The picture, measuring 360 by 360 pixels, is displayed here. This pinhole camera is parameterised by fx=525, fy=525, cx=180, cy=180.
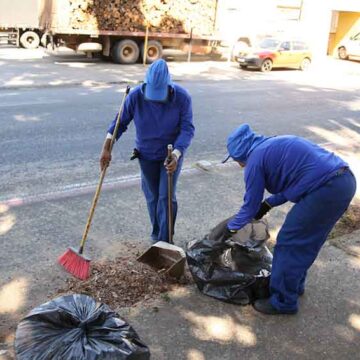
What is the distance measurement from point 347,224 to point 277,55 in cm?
1691

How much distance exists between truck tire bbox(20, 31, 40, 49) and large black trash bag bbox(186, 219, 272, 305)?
2010 cm

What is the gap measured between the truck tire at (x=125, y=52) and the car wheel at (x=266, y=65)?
16.4 ft

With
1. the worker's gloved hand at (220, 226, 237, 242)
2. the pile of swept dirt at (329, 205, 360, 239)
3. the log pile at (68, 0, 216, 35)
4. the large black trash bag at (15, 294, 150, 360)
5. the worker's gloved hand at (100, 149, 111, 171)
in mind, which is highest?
the log pile at (68, 0, 216, 35)

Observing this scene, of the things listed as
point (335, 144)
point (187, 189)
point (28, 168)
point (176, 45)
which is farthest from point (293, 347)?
point (176, 45)

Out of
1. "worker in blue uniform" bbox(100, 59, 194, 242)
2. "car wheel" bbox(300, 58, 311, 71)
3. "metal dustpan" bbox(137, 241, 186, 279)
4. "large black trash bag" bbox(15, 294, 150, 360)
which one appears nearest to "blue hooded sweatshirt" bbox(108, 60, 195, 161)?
"worker in blue uniform" bbox(100, 59, 194, 242)

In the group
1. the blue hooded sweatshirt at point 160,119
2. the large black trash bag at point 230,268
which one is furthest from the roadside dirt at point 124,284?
the blue hooded sweatshirt at point 160,119

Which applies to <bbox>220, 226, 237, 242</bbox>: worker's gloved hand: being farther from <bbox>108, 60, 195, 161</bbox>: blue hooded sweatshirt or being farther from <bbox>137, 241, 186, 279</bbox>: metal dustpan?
<bbox>108, 60, 195, 161</bbox>: blue hooded sweatshirt

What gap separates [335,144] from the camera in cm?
918

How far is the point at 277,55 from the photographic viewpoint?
70.0 ft

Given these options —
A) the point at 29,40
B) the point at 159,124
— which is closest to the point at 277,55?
the point at 29,40

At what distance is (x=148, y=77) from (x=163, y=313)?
1.75 meters

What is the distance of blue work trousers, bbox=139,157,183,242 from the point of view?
4.46 m

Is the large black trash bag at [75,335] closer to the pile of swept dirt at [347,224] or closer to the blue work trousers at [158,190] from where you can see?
the blue work trousers at [158,190]

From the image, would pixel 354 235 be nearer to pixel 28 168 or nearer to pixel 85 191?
pixel 85 191
